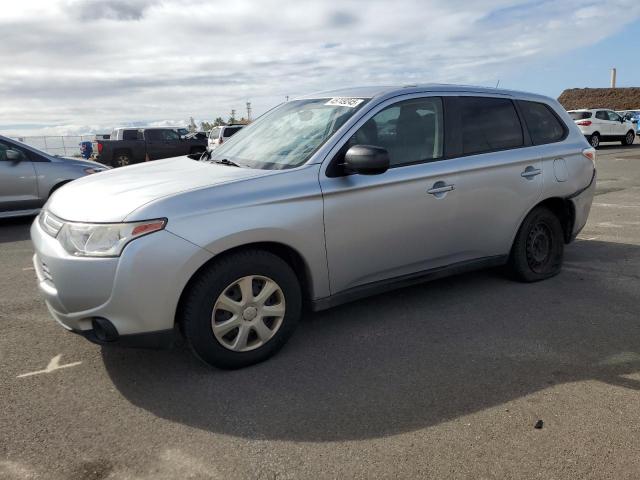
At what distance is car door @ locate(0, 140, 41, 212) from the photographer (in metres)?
8.84

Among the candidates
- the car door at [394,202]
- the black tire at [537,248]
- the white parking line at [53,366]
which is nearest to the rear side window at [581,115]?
the black tire at [537,248]

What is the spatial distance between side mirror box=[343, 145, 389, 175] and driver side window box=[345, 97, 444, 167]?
224 millimetres

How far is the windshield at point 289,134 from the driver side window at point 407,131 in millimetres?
187

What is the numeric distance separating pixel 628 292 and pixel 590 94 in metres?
64.2

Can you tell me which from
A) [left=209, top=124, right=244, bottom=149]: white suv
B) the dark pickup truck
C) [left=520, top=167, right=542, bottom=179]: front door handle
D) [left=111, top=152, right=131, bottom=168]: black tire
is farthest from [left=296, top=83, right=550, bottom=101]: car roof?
[left=111, top=152, right=131, bottom=168]: black tire

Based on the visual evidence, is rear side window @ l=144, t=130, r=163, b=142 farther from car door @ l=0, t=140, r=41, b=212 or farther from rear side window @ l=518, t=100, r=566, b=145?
rear side window @ l=518, t=100, r=566, b=145

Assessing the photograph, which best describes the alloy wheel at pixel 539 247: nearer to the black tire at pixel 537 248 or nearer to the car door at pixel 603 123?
the black tire at pixel 537 248

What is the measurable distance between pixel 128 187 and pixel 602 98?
65.9 metres

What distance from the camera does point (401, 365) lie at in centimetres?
360

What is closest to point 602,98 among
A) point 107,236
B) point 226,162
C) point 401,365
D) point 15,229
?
point 15,229

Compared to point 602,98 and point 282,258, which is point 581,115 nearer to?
point 282,258

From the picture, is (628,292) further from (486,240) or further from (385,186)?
(385,186)

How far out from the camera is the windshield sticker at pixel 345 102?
4141 millimetres

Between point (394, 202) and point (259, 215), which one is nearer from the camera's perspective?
point (259, 215)
